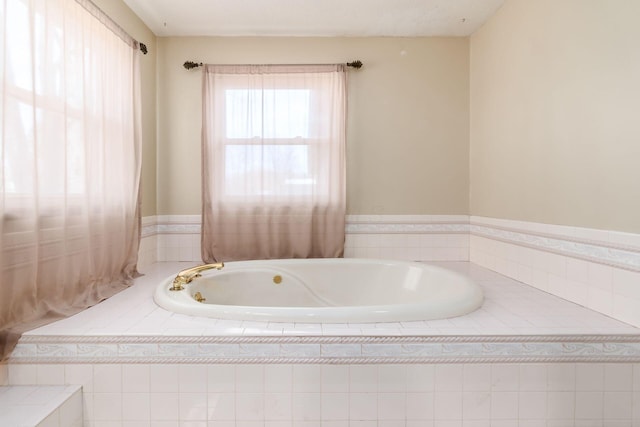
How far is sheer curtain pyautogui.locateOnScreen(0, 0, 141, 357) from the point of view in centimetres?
132

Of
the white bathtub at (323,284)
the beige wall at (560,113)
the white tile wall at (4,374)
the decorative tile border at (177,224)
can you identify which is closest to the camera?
the white tile wall at (4,374)

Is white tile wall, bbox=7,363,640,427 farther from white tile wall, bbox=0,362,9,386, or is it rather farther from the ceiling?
the ceiling

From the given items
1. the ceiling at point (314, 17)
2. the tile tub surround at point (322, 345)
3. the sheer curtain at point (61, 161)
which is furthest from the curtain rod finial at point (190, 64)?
the tile tub surround at point (322, 345)

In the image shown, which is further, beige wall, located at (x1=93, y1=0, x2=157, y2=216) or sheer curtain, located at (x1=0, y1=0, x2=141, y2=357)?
beige wall, located at (x1=93, y1=0, x2=157, y2=216)

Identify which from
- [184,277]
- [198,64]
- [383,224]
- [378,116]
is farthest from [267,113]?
[184,277]

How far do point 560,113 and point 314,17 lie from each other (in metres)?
1.68

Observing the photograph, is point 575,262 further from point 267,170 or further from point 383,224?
point 267,170

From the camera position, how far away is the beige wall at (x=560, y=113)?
1412mm

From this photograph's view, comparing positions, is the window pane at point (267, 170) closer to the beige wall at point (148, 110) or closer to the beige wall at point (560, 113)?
the beige wall at point (148, 110)

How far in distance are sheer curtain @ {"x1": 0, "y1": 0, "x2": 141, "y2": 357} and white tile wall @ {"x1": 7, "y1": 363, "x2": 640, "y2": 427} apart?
424 millimetres

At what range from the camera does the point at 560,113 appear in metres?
1.77

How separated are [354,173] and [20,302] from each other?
2133mm

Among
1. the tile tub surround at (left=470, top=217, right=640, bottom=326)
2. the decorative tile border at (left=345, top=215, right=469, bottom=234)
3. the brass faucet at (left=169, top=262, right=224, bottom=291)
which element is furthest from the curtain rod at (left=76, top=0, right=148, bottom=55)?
the tile tub surround at (left=470, top=217, right=640, bottom=326)

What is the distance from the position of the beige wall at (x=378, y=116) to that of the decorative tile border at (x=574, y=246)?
0.58 m
